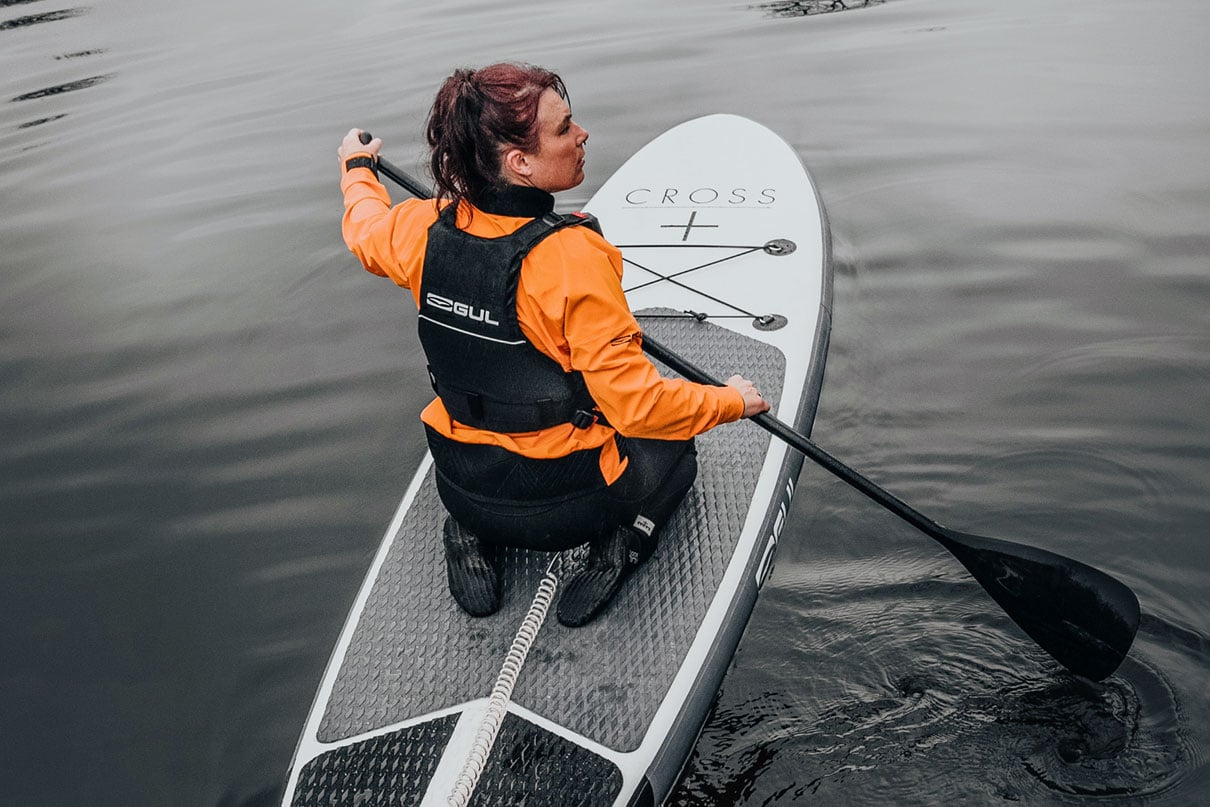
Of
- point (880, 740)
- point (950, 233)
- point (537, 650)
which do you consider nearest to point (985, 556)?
point (880, 740)

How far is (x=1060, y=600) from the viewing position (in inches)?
110

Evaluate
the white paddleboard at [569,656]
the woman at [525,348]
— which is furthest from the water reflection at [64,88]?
the woman at [525,348]

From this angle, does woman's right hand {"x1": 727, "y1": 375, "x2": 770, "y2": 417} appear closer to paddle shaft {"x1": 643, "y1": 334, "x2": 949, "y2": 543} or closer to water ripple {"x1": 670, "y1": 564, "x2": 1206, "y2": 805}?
paddle shaft {"x1": 643, "y1": 334, "x2": 949, "y2": 543}

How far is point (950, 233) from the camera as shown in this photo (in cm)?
524

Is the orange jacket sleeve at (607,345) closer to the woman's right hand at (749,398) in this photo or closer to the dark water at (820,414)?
the woman's right hand at (749,398)

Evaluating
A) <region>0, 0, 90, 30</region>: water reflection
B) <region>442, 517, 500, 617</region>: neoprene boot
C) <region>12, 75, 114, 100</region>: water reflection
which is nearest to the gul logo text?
<region>442, 517, 500, 617</region>: neoprene boot

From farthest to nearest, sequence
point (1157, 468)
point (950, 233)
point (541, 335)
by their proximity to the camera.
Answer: point (950, 233) → point (1157, 468) → point (541, 335)

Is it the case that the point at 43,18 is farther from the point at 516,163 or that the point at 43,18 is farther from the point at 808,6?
the point at 516,163

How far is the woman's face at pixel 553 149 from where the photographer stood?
6.95ft

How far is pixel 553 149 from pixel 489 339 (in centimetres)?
44

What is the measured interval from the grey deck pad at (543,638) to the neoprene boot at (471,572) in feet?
0.17

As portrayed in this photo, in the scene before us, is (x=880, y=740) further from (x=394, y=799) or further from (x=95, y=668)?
(x=95, y=668)

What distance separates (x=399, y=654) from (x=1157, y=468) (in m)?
2.65

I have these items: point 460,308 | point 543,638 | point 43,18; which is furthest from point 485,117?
point 43,18
